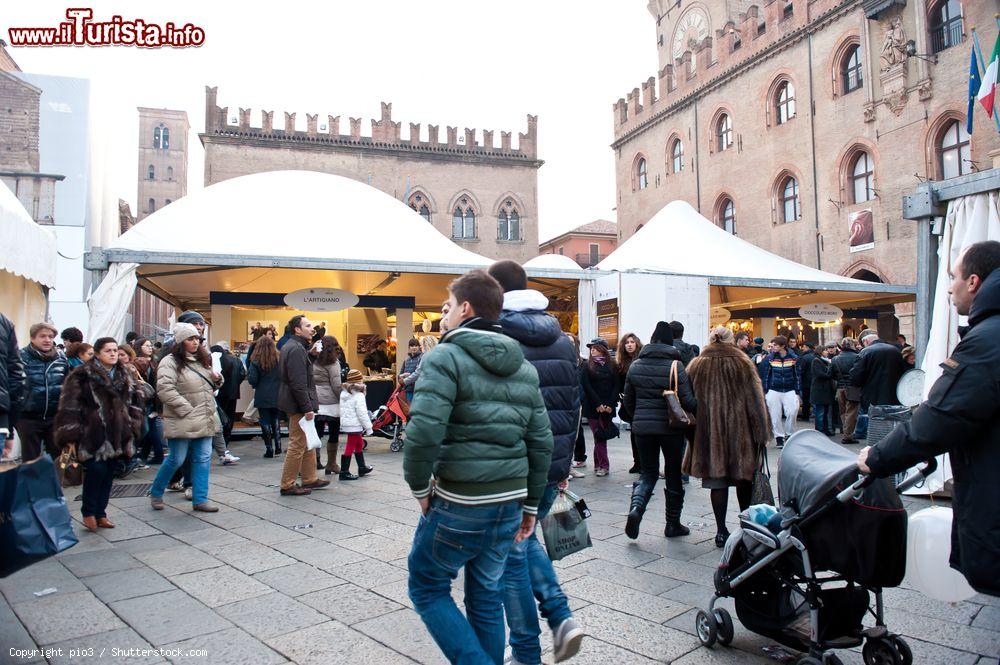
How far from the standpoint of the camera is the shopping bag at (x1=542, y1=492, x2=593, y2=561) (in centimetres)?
343

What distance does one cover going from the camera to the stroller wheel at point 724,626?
3.15 meters

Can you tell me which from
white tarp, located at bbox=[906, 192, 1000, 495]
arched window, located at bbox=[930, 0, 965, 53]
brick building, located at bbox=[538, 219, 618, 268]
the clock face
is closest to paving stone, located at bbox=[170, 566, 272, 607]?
white tarp, located at bbox=[906, 192, 1000, 495]

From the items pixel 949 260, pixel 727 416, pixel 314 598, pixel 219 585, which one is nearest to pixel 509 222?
pixel 949 260

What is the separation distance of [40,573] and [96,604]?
0.93 m

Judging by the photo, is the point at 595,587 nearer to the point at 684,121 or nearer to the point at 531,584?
the point at 531,584

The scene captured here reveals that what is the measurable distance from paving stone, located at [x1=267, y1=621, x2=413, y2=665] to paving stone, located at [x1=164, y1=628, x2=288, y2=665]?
0.07m

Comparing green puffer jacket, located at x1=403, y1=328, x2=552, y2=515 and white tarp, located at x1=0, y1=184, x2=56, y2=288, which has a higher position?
white tarp, located at x1=0, y1=184, x2=56, y2=288

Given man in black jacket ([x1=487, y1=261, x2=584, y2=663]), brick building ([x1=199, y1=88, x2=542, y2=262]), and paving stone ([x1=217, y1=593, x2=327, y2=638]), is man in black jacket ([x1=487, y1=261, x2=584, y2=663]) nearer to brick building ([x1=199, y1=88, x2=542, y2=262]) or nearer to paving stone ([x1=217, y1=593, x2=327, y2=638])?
paving stone ([x1=217, y1=593, x2=327, y2=638])

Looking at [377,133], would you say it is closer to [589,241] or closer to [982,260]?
[589,241]

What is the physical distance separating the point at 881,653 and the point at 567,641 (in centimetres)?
134

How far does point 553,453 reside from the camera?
3.33m

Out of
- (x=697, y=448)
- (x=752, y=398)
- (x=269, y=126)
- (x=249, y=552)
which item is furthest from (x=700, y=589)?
(x=269, y=126)

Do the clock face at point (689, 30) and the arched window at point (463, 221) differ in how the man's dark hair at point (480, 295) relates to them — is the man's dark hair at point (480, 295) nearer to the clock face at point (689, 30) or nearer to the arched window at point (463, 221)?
the arched window at point (463, 221)

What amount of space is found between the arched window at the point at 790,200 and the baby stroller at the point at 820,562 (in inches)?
1020
